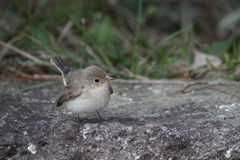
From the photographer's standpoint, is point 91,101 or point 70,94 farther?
point 70,94

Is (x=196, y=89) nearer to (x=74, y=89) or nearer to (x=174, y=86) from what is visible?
(x=174, y=86)

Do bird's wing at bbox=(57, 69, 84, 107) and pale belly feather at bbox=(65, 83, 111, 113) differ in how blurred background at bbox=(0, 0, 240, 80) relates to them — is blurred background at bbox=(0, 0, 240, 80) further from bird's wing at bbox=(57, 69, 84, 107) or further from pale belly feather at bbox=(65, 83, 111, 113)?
pale belly feather at bbox=(65, 83, 111, 113)

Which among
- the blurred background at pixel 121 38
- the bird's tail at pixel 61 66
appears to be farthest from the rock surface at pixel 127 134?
the blurred background at pixel 121 38

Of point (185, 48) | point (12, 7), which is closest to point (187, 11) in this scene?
point (185, 48)

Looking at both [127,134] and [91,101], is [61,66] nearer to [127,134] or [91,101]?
[91,101]

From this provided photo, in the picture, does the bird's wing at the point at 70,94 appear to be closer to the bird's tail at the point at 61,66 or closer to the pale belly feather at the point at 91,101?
the pale belly feather at the point at 91,101

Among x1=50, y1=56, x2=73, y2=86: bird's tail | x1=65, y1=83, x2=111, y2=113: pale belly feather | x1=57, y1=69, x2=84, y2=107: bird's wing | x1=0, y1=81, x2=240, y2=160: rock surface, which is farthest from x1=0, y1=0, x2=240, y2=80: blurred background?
x1=65, y1=83, x2=111, y2=113: pale belly feather

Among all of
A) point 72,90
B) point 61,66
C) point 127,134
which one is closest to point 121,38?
point 61,66
